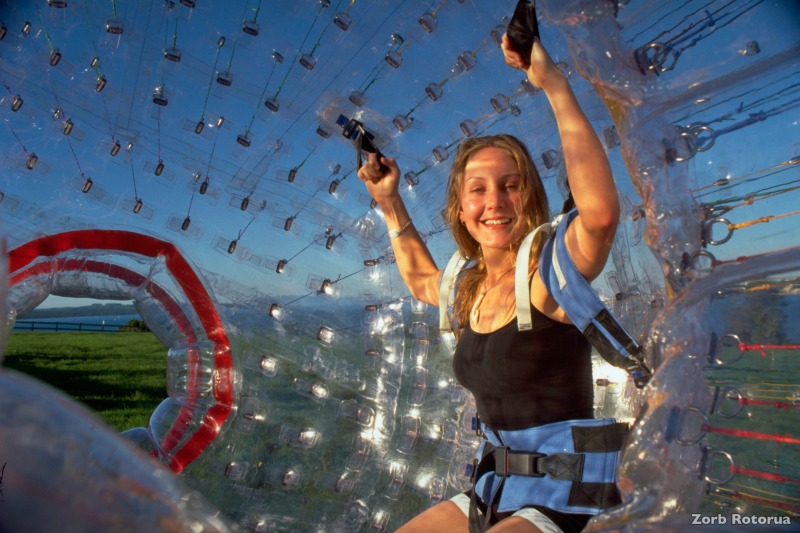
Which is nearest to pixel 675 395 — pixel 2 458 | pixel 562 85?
pixel 562 85

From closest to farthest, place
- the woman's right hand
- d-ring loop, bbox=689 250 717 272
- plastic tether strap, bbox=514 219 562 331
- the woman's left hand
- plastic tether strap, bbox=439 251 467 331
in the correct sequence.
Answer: d-ring loop, bbox=689 250 717 272, the woman's left hand, plastic tether strap, bbox=514 219 562 331, plastic tether strap, bbox=439 251 467 331, the woman's right hand

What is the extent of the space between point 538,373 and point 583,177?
0.50 metres

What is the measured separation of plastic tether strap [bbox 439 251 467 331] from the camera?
2074mm

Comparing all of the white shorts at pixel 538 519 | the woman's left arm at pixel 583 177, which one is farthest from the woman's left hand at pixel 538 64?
the white shorts at pixel 538 519

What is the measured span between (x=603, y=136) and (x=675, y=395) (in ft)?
4.03

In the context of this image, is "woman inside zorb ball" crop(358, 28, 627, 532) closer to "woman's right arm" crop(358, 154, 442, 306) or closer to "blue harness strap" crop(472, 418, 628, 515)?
"blue harness strap" crop(472, 418, 628, 515)

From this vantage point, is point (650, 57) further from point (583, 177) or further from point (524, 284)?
point (524, 284)

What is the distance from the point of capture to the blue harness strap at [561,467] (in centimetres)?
152

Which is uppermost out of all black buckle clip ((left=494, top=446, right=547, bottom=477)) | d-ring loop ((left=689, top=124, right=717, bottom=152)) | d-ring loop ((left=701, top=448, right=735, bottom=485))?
d-ring loop ((left=689, top=124, right=717, bottom=152))

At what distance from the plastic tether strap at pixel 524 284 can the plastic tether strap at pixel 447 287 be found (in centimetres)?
46

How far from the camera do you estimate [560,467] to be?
156 cm

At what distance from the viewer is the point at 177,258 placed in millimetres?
2543

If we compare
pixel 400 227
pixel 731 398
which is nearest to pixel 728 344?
pixel 731 398

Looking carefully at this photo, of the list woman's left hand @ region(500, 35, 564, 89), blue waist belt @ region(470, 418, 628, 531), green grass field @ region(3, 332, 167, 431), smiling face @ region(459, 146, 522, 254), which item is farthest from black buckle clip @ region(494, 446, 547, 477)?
green grass field @ region(3, 332, 167, 431)
